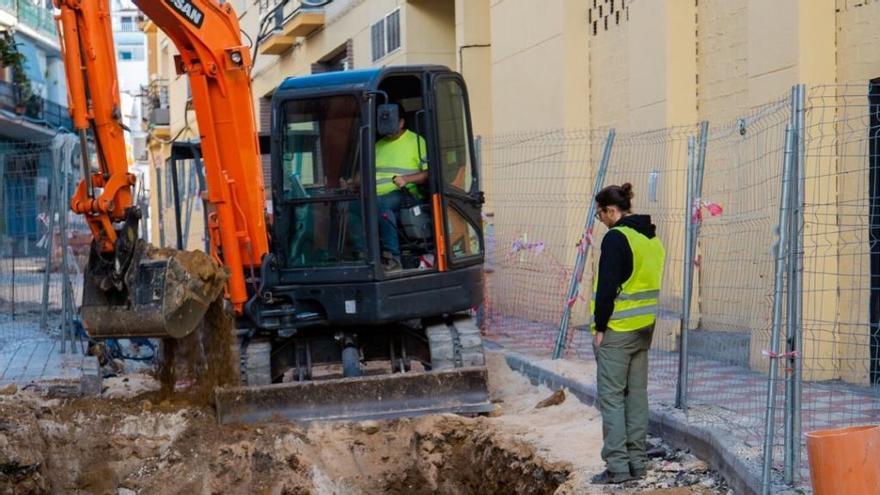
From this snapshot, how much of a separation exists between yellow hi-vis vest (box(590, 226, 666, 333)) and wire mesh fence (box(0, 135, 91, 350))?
8.78m

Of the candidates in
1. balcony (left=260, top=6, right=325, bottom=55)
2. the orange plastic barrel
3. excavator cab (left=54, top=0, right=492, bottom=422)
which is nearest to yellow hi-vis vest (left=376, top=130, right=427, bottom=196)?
excavator cab (left=54, top=0, right=492, bottom=422)

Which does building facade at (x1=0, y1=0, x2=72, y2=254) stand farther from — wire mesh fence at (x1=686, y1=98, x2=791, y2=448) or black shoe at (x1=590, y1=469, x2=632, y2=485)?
black shoe at (x1=590, y1=469, x2=632, y2=485)

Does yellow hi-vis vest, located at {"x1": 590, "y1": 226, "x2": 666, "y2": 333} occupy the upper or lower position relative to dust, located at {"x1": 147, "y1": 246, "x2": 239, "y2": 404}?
upper

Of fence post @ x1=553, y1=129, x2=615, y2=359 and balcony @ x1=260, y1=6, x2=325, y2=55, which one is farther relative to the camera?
balcony @ x1=260, y1=6, x2=325, y2=55

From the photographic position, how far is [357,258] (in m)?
10.2

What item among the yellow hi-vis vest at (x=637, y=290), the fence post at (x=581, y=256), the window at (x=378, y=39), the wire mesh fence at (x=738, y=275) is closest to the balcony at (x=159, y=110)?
the window at (x=378, y=39)

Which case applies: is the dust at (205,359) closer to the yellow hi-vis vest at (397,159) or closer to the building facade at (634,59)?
the yellow hi-vis vest at (397,159)

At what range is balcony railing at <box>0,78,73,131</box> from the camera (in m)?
40.7

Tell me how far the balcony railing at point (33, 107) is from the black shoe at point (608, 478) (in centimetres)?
3359

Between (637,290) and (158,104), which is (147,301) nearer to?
(637,290)

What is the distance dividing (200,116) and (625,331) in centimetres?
434

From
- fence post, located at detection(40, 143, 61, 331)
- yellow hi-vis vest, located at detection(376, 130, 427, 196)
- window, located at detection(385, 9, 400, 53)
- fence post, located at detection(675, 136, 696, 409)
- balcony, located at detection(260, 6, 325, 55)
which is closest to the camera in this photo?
fence post, located at detection(675, 136, 696, 409)

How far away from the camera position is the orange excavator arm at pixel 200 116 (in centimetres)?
933

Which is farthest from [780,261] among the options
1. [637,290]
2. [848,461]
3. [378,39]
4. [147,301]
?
[378,39]
